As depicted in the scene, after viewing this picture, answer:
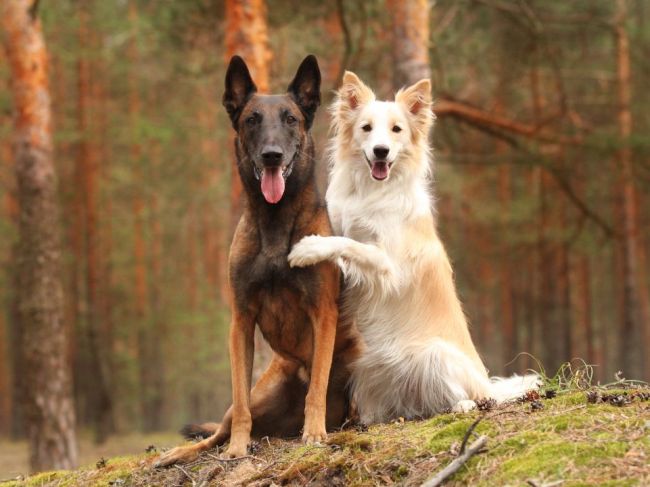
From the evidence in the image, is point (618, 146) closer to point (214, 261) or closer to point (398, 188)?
point (398, 188)

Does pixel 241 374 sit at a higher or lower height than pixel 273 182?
lower

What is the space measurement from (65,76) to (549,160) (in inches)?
684

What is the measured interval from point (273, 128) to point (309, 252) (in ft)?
2.71

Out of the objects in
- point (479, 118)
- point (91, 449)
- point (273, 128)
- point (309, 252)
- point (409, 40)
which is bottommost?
point (91, 449)

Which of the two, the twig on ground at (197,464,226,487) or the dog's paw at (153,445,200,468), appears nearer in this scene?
A: the twig on ground at (197,464,226,487)

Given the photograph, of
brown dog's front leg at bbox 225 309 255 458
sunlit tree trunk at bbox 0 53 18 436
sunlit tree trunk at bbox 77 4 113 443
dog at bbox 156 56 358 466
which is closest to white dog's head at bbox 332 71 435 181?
dog at bbox 156 56 358 466

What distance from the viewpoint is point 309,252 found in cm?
504

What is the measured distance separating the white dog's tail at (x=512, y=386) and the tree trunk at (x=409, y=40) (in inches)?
191

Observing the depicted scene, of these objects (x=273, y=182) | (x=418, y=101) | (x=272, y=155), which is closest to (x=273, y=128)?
(x=272, y=155)

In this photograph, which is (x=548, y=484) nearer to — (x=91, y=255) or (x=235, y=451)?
(x=235, y=451)

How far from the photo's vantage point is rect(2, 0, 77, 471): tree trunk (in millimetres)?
10992

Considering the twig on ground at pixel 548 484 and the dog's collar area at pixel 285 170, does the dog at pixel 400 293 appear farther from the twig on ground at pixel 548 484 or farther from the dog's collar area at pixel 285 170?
the twig on ground at pixel 548 484

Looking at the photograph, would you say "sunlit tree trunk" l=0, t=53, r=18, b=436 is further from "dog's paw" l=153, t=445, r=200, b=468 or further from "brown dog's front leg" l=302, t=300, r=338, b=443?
"brown dog's front leg" l=302, t=300, r=338, b=443

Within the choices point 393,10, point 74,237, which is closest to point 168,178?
point 74,237
